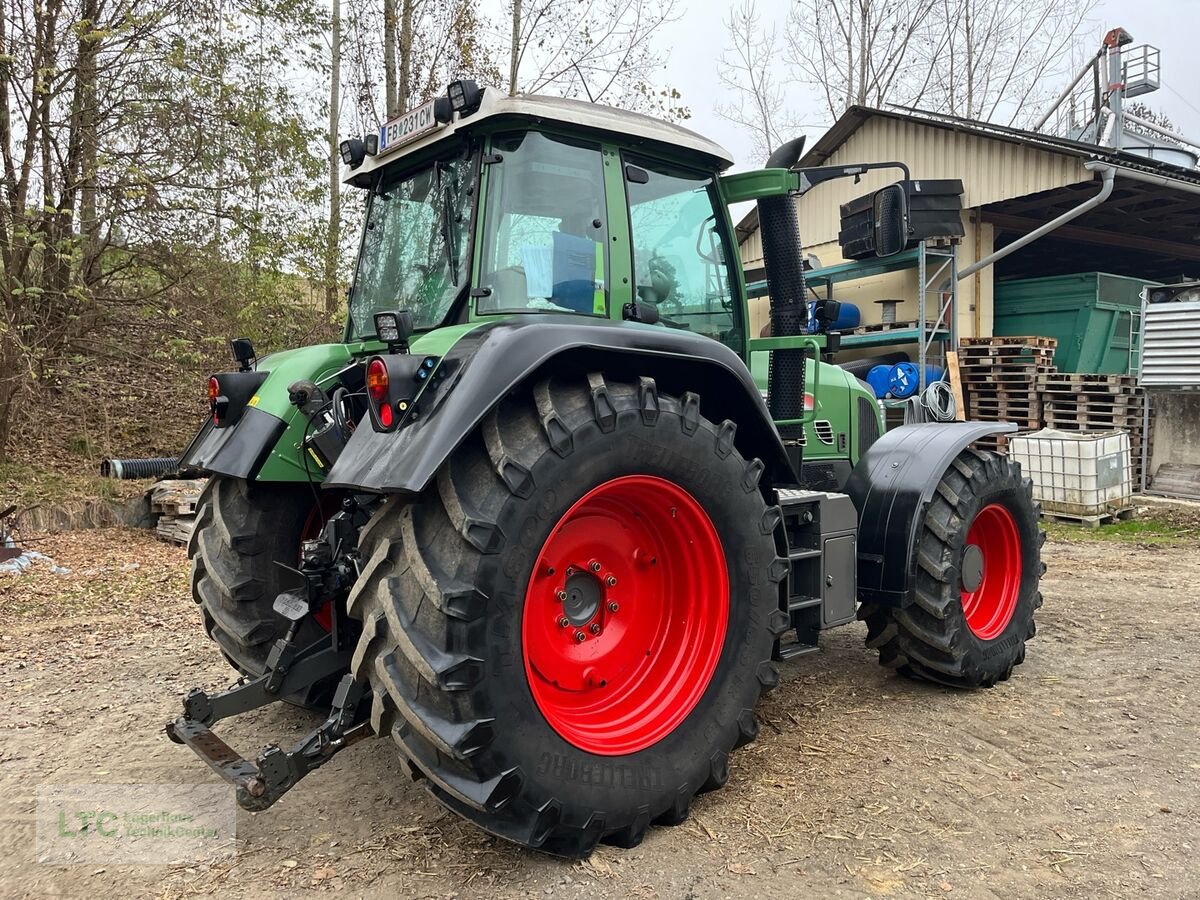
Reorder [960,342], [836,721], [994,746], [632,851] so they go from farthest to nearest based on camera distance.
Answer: [960,342] → [836,721] → [994,746] → [632,851]

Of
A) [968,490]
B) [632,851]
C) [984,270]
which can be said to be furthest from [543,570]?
[984,270]

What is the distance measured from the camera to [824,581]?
367 centimetres

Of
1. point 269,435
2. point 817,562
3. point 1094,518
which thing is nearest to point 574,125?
point 269,435

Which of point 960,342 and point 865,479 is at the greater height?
point 960,342

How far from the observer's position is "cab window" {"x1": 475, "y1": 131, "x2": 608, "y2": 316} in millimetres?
3064

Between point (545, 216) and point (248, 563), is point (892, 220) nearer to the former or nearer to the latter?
point (545, 216)

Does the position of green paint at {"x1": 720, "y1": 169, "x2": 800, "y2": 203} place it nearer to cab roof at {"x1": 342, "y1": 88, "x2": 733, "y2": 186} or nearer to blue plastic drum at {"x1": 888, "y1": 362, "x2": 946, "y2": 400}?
cab roof at {"x1": 342, "y1": 88, "x2": 733, "y2": 186}

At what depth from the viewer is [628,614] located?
3.12 metres

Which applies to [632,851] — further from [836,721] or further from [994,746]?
[994,746]

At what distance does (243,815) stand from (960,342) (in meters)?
11.9

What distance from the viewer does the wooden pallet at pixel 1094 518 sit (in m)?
9.27

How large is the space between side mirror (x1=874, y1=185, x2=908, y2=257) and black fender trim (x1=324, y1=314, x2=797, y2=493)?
1.05 meters

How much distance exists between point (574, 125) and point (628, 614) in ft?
5.95

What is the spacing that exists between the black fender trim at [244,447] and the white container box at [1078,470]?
344 inches
